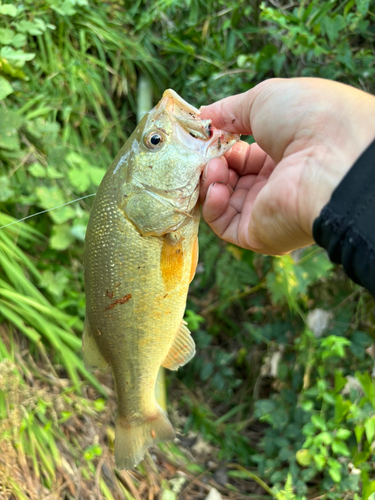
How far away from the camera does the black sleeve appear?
33.3 inches

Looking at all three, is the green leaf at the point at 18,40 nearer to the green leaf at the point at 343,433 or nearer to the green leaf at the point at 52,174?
the green leaf at the point at 52,174

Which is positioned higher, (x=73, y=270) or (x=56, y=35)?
(x=56, y=35)

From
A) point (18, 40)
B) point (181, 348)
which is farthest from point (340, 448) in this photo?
point (18, 40)

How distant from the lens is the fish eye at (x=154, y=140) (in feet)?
4.00

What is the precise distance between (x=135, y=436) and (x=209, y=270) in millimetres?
1219

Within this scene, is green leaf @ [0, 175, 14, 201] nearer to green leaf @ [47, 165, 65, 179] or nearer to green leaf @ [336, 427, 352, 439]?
green leaf @ [47, 165, 65, 179]

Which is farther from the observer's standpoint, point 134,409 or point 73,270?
point 73,270

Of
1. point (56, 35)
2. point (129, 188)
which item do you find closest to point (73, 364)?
point (129, 188)

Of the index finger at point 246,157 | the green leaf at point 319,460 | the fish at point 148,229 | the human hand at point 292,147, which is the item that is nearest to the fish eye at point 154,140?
the fish at point 148,229

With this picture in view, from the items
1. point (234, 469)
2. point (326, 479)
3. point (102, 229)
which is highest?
point (102, 229)

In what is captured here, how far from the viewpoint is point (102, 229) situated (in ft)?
4.09

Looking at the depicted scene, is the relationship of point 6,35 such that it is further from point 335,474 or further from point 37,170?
point 335,474

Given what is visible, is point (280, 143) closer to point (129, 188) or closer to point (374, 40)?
point (129, 188)

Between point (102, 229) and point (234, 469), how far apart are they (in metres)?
2.02
